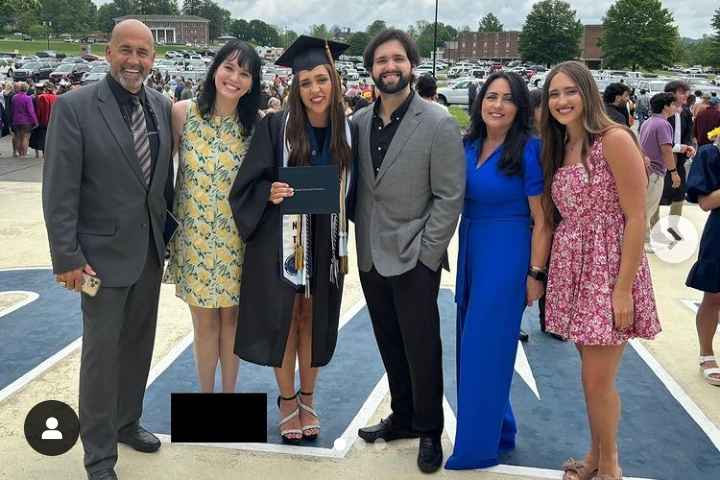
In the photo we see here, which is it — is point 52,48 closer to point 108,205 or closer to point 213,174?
point 213,174

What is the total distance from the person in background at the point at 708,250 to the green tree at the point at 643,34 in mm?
81987

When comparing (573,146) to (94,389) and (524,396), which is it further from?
(94,389)

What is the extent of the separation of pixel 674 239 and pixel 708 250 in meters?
4.84

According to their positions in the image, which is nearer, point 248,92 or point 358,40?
point 248,92

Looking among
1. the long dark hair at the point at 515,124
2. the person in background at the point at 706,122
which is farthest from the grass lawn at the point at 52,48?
the long dark hair at the point at 515,124

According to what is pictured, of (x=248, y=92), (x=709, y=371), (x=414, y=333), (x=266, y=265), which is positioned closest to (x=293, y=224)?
(x=266, y=265)

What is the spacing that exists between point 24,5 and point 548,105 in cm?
2402

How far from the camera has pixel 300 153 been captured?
350 centimetres

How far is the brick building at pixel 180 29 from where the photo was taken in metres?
145

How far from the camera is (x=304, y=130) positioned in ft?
11.5

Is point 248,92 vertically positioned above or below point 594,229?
above

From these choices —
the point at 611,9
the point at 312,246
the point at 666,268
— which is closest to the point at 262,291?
the point at 312,246

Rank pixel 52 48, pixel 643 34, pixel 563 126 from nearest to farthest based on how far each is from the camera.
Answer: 1. pixel 563 126
2. pixel 643 34
3. pixel 52 48

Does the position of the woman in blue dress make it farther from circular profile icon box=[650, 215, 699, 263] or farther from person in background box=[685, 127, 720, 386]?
circular profile icon box=[650, 215, 699, 263]
